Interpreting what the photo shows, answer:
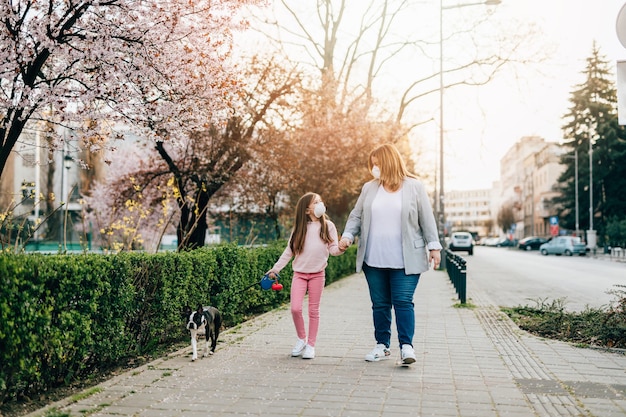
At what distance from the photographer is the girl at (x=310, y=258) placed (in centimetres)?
700

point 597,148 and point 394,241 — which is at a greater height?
point 597,148

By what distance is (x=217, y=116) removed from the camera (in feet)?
38.9

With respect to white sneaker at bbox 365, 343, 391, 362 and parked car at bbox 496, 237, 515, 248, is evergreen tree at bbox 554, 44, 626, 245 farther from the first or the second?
white sneaker at bbox 365, 343, 391, 362

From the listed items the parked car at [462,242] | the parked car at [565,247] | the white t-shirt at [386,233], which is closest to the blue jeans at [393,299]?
the white t-shirt at [386,233]

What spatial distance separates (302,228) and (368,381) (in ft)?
6.42

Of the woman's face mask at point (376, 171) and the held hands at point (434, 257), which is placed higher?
the woman's face mask at point (376, 171)

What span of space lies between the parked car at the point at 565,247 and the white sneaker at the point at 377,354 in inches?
1917

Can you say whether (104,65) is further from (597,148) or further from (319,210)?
(597,148)

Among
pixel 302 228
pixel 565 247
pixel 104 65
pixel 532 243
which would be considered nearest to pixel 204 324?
pixel 302 228

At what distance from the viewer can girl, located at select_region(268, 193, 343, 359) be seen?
23.0 feet

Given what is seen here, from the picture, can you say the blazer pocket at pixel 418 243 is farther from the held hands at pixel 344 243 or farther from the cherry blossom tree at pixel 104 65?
the cherry blossom tree at pixel 104 65

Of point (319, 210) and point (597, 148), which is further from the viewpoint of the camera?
point (597, 148)

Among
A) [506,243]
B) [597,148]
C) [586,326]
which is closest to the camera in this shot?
[586,326]

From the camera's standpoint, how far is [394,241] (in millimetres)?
6441
